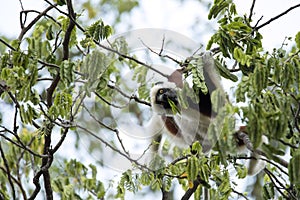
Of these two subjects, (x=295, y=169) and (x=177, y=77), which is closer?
(x=295, y=169)

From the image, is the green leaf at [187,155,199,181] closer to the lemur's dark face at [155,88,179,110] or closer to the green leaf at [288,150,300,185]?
the green leaf at [288,150,300,185]

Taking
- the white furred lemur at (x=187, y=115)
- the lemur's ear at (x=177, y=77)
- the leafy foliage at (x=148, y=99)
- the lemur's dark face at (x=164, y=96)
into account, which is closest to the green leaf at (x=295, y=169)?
the leafy foliage at (x=148, y=99)

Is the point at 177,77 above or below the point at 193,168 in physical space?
above

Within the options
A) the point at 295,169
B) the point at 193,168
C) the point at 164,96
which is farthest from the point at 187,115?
the point at 295,169

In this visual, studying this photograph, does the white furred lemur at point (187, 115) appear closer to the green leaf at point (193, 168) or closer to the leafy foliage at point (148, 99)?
the leafy foliage at point (148, 99)

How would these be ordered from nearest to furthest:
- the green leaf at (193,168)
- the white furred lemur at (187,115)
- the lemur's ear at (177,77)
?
the green leaf at (193,168), the lemur's ear at (177,77), the white furred lemur at (187,115)

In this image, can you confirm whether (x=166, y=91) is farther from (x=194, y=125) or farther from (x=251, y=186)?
(x=251, y=186)

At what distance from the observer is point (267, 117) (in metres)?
2.45

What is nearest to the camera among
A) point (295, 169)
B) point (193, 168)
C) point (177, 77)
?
point (295, 169)

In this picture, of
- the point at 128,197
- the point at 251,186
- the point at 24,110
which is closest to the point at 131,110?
the point at 128,197

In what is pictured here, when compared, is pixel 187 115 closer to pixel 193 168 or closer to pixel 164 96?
pixel 164 96

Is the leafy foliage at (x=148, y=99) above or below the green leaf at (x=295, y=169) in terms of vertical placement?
above

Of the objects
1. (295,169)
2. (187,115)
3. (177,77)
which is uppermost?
(187,115)

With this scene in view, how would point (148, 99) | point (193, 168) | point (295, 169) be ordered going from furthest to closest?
1. point (148, 99)
2. point (193, 168)
3. point (295, 169)
